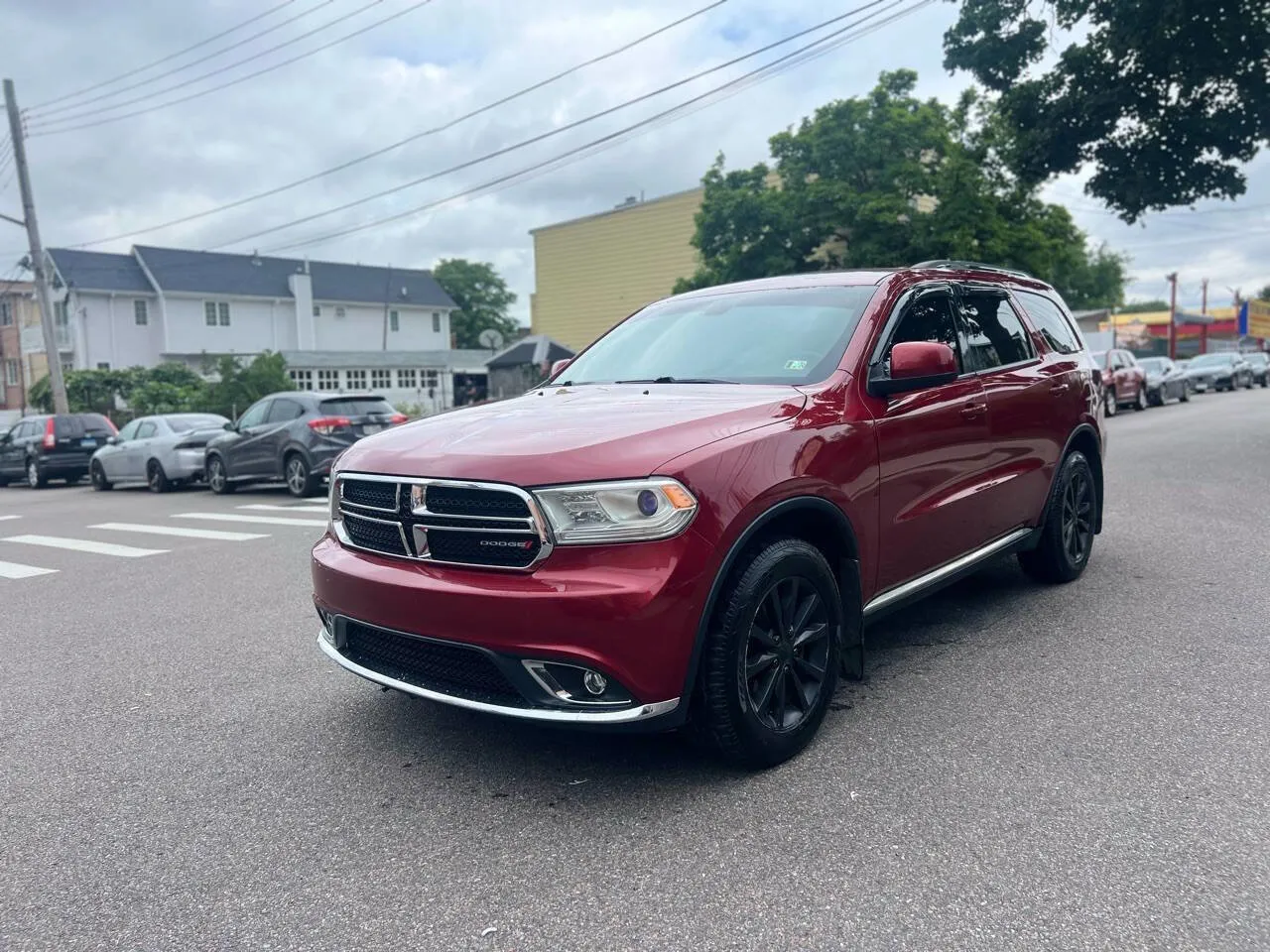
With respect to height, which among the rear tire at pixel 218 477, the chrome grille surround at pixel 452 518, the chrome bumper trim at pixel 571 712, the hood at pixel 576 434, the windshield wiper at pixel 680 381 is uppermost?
the windshield wiper at pixel 680 381

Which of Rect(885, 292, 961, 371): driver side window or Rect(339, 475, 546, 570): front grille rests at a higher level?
Rect(885, 292, 961, 371): driver side window

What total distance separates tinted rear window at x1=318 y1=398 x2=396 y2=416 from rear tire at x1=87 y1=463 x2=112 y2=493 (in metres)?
7.33

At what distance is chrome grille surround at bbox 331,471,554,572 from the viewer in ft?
10.0

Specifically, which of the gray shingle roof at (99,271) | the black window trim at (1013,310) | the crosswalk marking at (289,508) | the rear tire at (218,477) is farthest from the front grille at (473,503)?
the gray shingle roof at (99,271)

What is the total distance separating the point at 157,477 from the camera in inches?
679

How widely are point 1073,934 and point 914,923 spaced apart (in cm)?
39

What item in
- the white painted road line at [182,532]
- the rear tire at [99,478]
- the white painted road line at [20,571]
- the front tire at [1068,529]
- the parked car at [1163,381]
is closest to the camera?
the front tire at [1068,529]

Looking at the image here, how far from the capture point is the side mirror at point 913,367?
3.93 metres

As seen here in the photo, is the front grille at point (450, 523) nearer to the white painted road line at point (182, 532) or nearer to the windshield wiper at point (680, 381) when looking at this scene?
the windshield wiper at point (680, 381)

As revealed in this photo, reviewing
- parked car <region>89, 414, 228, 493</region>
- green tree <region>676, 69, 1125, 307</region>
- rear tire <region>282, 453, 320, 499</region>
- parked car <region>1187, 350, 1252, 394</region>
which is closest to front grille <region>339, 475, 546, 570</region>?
rear tire <region>282, 453, 320, 499</region>

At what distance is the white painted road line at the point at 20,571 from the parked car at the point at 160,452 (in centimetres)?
793

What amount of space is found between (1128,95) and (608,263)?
3070 centimetres

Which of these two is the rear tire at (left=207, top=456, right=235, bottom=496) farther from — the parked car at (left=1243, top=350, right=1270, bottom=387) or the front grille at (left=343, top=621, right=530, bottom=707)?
the parked car at (left=1243, top=350, right=1270, bottom=387)

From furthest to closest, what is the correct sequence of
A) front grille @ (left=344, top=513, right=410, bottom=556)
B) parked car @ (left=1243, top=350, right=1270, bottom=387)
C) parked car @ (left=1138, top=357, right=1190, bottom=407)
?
parked car @ (left=1243, top=350, right=1270, bottom=387)
parked car @ (left=1138, top=357, right=1190, bottom=407)
front grille @ (left=344, top=513, right=410, bottom=556)
